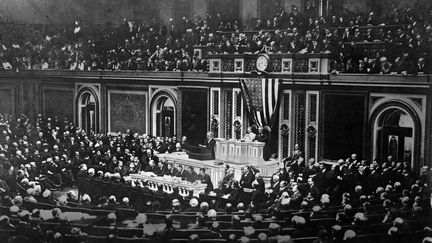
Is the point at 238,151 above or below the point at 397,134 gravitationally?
below

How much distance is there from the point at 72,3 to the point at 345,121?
5741 millimetres

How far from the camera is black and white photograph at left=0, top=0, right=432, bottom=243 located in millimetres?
8625

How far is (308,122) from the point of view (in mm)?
9344

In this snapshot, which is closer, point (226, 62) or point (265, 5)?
point (265, 5)

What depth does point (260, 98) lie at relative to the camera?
963cm

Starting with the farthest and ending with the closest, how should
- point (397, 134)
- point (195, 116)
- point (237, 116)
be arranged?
1. point (195, 116)
2. point (237, 116)
3. point (397, 134)

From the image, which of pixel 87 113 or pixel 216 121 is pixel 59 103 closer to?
pixel 87 113

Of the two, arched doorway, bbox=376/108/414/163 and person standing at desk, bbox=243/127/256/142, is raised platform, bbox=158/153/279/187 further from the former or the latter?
arched doorway, bbox=376/108/414/163

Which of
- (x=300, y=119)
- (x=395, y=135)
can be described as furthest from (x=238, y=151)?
(x=395, y=135)

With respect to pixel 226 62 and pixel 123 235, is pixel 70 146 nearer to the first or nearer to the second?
pixel 123 235

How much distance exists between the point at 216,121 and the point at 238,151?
781mm

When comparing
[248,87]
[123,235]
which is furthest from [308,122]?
[123,235]

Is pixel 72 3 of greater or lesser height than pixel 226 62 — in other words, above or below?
above

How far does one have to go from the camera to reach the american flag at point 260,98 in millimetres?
9617
